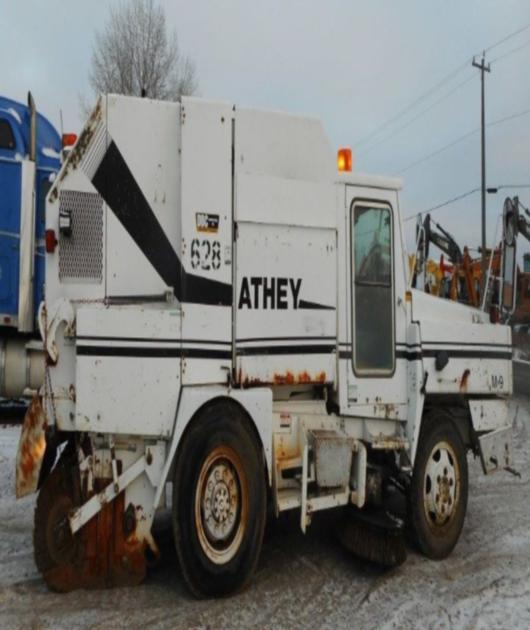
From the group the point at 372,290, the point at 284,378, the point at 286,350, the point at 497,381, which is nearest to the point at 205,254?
the point at 286,350

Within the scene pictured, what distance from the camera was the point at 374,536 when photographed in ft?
19.0

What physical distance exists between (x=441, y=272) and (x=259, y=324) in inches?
146

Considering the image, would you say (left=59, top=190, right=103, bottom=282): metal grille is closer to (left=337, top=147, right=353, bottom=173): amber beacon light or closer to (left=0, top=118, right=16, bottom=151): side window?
(left=337, top=147, right=353, bottom=173): amber beacon light

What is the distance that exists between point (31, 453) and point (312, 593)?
2.18m

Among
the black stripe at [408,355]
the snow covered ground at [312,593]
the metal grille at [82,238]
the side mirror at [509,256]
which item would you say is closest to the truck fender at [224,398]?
the snow covered ground at [312,593]

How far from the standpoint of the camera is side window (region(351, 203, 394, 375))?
5.94m

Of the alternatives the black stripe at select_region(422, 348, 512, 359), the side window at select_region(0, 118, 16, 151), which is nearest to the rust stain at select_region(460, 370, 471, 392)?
the black stripe at select_region(422, 348, 512, 359)

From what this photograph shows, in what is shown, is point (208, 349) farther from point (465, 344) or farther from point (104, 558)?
point (465, 344)

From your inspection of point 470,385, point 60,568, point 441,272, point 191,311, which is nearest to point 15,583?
point 60,568

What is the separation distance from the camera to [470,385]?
6691 millimetres

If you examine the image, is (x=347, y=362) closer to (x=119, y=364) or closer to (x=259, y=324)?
(x=259, y=324)

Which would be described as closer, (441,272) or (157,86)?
(441,272)

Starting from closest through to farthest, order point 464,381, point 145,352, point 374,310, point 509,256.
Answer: point 145,352, point 374,310, point 464,381, point 509,256

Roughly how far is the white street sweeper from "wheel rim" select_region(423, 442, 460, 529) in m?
0.28
